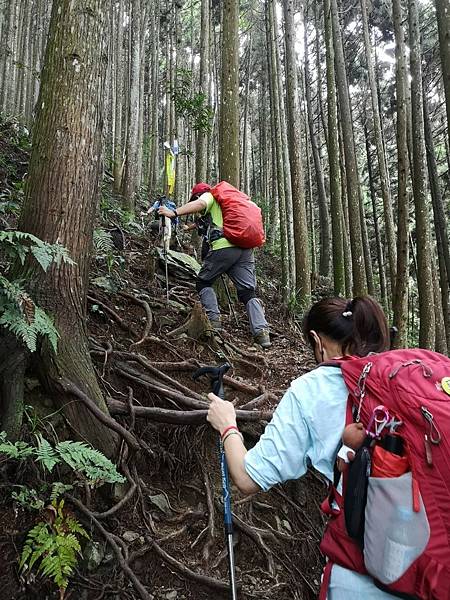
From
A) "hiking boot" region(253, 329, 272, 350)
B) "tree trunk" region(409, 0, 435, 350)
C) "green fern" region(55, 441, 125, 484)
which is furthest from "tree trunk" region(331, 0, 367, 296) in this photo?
"green fern" region(55, 441, 125, 484)

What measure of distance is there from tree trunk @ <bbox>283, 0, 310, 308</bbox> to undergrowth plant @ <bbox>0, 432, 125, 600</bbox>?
6.25 metres

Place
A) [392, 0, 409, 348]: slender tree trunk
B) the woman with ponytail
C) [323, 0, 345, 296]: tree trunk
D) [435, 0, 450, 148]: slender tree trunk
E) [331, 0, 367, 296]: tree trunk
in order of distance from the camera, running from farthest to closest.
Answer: [323, 0, 345, 296]: tree trunk, [331, 0, 367, 296]: tree trunk, [392, 0, 409, 348]: slender tree trunk, [435, 0, 450, 148]: slender tree trunk, the woman with ponytail

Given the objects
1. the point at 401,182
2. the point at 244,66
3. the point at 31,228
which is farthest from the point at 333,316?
the point at 244,66

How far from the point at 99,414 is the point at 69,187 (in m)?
1.37

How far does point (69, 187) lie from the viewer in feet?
9.02

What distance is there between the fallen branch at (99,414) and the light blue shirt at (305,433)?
1376 mm

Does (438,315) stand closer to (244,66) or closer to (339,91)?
(339,91)

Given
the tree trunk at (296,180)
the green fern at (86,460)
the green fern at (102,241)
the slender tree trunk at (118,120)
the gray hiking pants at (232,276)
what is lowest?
the green fern at (86,460)

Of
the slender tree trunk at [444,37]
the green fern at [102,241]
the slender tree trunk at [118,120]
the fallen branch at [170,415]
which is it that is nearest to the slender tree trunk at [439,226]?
the slender tree trunk at [444,37]

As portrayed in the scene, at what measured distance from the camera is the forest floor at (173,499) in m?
2.32

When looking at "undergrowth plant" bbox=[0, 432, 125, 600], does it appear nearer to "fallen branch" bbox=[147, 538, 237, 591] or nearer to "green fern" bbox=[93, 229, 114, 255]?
"fallen branch" bbox=[147, 538, 237, 591]

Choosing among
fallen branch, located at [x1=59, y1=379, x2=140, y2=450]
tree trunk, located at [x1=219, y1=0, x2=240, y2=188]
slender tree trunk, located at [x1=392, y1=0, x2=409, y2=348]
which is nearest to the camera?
fallen branch, located at [x1=59, y1=379, x2=140, y2=450]

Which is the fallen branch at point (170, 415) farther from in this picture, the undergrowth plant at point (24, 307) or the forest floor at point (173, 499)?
the undergrowth plant at point (24, 307)

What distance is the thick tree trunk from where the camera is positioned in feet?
8.75
